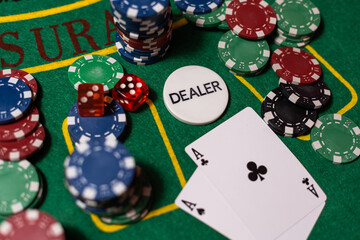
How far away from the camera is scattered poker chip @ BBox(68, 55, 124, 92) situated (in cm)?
272

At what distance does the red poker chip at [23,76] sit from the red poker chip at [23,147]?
36cm

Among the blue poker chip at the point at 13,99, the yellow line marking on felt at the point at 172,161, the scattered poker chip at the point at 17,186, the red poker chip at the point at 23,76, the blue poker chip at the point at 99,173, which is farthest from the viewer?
the red poker chip at the point at 23,76

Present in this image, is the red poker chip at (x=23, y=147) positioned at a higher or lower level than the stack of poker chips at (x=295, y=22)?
lower

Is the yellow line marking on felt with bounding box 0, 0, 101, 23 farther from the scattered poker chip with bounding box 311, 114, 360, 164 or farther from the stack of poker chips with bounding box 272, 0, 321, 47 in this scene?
the scattered poker chip with bounding box 311, 114, 360, 164

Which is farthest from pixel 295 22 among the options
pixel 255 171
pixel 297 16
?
pixel 255 171

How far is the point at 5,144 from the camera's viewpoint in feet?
8.05

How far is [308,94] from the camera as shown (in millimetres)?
2838

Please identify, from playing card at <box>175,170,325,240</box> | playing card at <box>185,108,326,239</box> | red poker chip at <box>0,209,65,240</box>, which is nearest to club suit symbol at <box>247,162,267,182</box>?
playing card at <box>185,108,326,239</box>

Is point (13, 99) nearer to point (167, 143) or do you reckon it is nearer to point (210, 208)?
point (167, 143)

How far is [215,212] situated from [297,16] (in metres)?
1.84

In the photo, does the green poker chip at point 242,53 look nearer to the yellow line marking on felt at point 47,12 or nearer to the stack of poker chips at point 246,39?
the stack of poker chips at point 246,39

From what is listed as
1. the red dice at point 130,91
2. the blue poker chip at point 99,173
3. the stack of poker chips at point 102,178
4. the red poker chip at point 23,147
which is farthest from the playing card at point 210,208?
the red poker chip at point 23,147

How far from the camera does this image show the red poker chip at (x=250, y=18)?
117 inches

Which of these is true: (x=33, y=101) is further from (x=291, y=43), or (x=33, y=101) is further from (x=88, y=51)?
(x=291, y=43)
